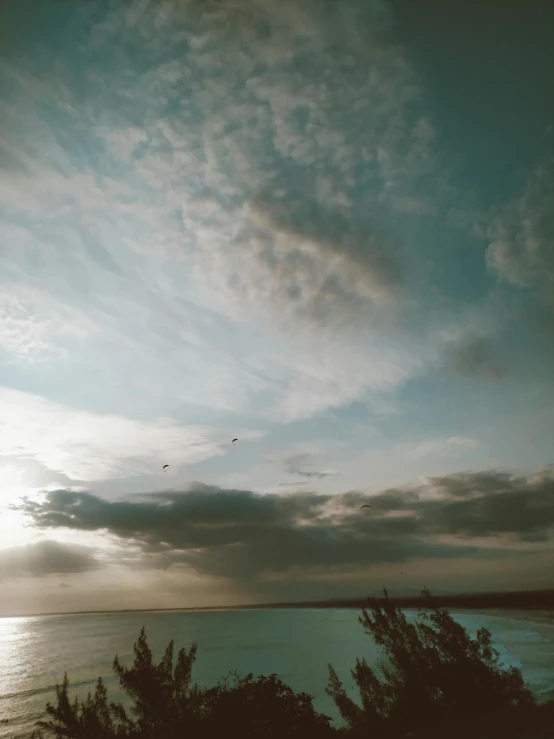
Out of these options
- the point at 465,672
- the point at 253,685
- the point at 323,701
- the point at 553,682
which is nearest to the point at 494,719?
the point at 465,672

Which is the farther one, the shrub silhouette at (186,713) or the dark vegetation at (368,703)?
the dark vegetation at (368,703)

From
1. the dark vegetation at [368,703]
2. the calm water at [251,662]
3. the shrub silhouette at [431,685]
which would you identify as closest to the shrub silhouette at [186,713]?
the dark vegetation at [368,703]

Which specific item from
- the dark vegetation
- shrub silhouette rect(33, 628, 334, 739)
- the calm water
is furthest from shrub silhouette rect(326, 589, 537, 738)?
the calm water

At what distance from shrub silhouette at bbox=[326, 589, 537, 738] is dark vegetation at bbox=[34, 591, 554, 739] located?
0.22 ft

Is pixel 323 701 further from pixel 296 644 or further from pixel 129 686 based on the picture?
pixel 296 644

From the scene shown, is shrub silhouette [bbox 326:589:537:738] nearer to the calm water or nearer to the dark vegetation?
the dark vegetation

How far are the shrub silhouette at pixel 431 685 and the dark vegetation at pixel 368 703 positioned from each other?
0.07m

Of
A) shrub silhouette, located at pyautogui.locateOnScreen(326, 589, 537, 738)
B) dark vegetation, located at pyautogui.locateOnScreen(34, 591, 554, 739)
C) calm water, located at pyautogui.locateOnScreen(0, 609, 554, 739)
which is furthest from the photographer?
calm water, located at pyautogui.locateOnScreen(0, 609, 554, 739)

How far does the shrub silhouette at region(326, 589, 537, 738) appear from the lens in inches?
1125

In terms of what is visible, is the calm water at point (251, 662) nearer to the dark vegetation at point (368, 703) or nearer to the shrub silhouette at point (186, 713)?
the dark vegetation at point (368, 703)

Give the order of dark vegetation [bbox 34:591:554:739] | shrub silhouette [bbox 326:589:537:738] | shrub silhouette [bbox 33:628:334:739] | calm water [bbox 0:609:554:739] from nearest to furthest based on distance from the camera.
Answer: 1. shrub silhouette [bbox 33:628:334:739]
2. dark vegetation [bbox 34:591:554:739]
3. shrub silhouette [bbox 326:589:537:738]
4. calm water [bbox 0:609:554:739]

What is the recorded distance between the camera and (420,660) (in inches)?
1217

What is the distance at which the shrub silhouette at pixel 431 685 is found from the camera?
2856 centimetres

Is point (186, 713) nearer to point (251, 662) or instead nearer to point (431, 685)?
point (431, 685)
